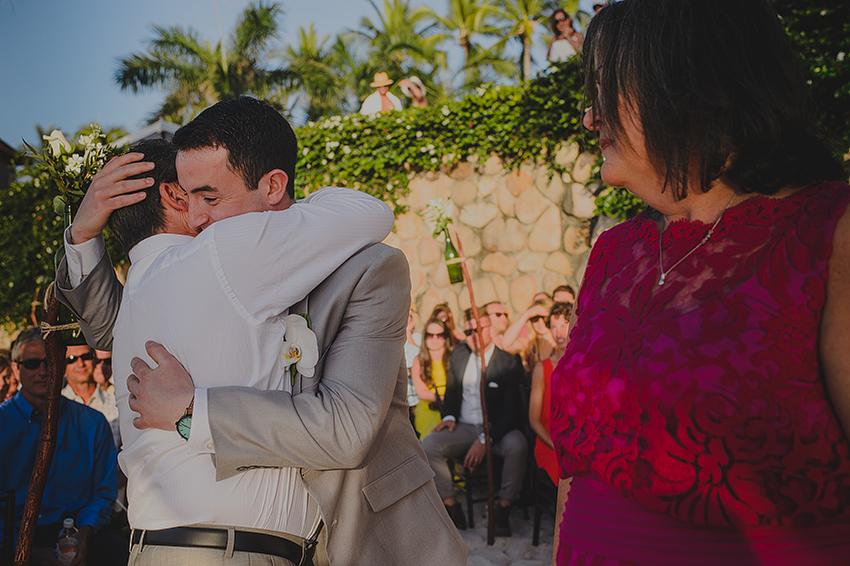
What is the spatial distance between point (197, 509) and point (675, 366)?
44.0 inches

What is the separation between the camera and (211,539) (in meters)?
1.41

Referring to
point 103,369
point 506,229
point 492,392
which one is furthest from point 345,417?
point 506,229

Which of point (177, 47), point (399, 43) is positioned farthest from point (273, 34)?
point (399, 43)

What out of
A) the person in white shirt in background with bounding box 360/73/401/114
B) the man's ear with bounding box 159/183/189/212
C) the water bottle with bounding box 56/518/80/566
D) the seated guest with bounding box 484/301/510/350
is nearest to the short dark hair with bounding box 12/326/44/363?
the water bottle with bounding box 56/518/80/566

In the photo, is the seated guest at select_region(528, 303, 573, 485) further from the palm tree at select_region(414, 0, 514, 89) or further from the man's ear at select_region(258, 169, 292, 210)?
the palm tree at select_region(414, 0, 514, 89)

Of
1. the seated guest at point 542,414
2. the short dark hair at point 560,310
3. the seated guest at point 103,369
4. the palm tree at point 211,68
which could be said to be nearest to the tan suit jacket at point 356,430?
the seated guest at point 542,414

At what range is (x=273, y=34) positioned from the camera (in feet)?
68.2

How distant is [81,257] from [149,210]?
33cm

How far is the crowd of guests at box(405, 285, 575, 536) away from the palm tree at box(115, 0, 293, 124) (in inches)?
588

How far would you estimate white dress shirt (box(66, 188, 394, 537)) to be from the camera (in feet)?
4.68

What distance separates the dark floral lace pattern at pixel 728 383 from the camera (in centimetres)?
107

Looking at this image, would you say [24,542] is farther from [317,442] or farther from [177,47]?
[177,47]

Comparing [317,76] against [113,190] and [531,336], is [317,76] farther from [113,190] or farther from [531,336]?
[113,190]

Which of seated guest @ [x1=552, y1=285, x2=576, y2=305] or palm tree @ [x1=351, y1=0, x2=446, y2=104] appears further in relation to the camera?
palm tree @ [x1=351, y1=0, x2=446, y2=104]
